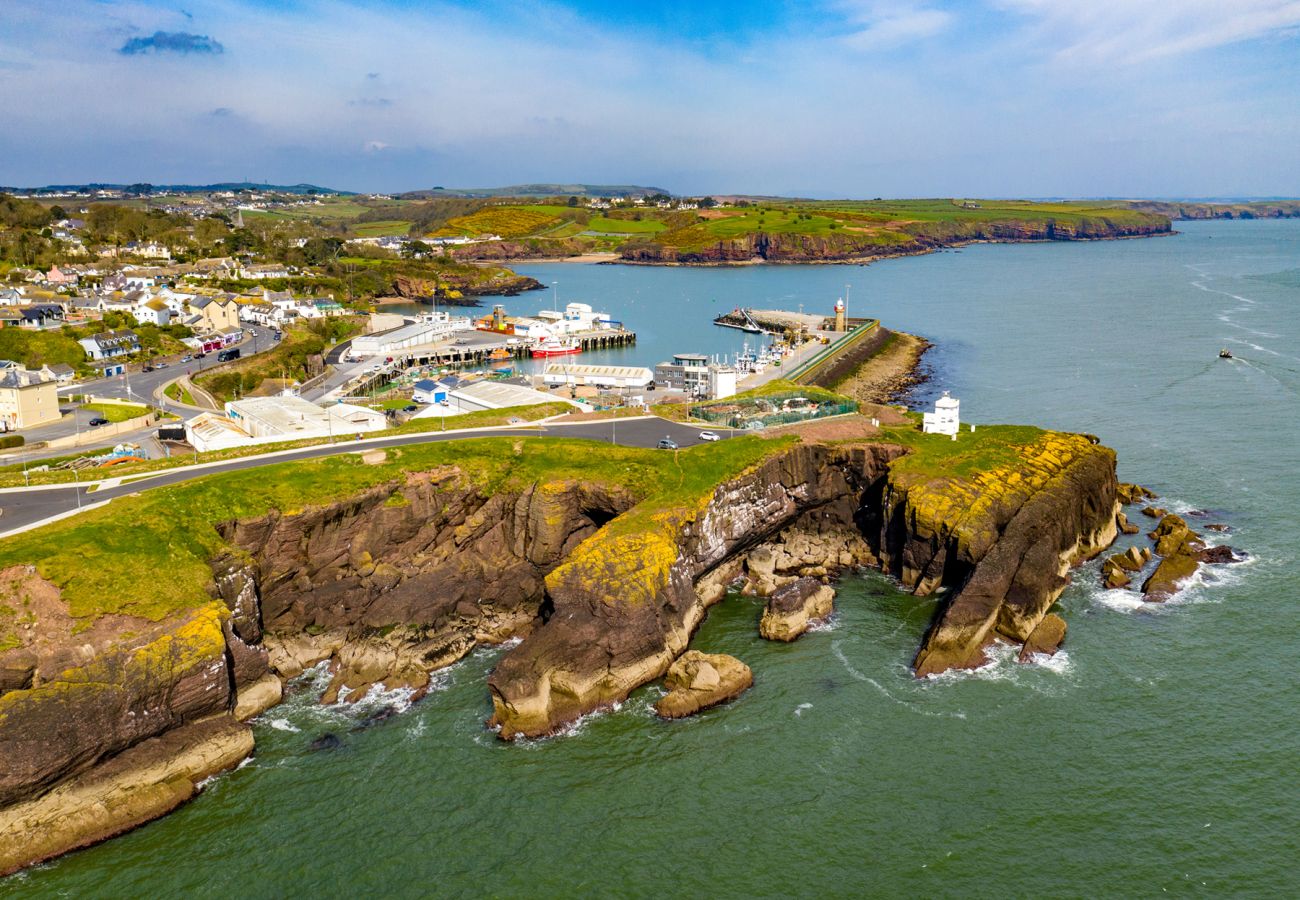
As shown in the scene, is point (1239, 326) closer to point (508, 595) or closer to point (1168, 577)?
point (1168, 577)

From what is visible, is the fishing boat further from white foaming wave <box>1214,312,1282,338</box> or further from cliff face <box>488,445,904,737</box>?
white foaming wave <box>1214,312,1282,338</box>

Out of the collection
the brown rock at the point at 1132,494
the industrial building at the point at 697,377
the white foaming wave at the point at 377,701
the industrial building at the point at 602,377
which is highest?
the industrial building at the point at 697,377

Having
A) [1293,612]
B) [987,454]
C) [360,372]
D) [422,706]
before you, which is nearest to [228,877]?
[422,706]

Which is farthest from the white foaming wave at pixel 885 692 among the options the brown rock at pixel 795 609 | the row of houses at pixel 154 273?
the row of houses at pixel 154 273

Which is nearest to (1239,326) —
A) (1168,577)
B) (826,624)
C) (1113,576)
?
(1168,577)

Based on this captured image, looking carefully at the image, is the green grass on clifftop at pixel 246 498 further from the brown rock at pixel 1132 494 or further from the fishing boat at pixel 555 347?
the fishing boat at pixel 555 347

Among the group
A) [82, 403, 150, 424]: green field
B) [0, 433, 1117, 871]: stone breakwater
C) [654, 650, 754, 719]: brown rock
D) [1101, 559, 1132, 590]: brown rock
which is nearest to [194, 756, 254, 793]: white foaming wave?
[0, 433, 1117, 871]: stone breakwater
